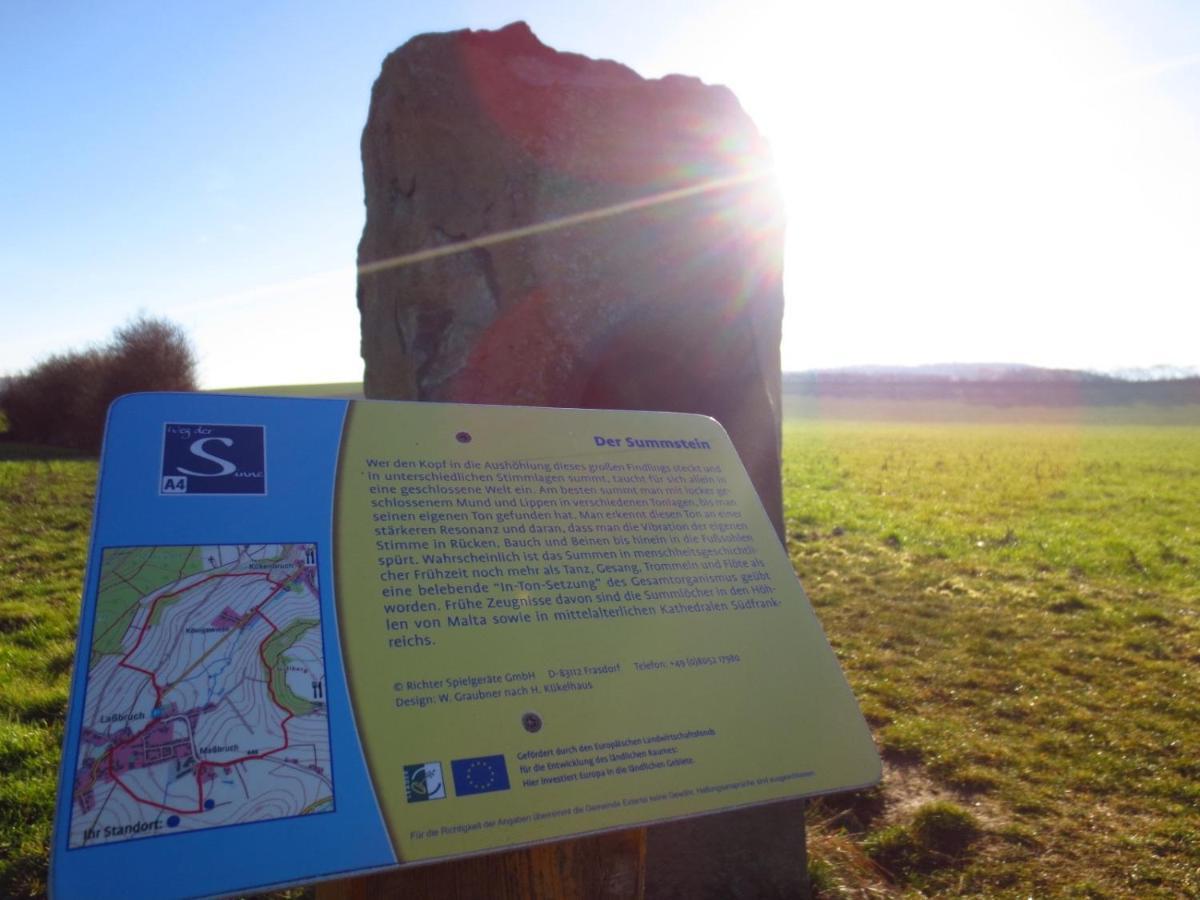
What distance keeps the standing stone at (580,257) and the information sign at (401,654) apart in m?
1.25

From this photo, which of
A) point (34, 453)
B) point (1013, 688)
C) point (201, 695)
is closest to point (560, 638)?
point (201, 695)

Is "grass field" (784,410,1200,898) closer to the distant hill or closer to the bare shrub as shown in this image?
the bare shrub

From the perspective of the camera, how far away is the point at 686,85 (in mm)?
4137

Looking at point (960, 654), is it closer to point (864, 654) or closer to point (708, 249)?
point (864, 654)

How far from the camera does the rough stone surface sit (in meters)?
3.51

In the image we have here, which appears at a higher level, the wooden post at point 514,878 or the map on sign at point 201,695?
the map on sign at point 201,695

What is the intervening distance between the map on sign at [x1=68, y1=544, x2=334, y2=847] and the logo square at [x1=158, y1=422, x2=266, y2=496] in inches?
5.6

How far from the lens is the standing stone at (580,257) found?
3.45 metres

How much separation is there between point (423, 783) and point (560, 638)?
414 millimetres

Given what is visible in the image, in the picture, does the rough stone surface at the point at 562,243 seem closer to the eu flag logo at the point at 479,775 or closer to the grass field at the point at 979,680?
the grass field at the point at 979,680

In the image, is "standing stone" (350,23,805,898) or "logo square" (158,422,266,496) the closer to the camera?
"logo square" (158,422,266,496)

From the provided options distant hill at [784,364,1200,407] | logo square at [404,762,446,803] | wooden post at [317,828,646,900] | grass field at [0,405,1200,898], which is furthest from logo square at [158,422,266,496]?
distant hill at [784,364,1200,407]

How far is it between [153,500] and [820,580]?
6.67m

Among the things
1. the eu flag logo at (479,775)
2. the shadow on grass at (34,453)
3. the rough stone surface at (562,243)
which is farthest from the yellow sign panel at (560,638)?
the shadow on grass at (34,453)
